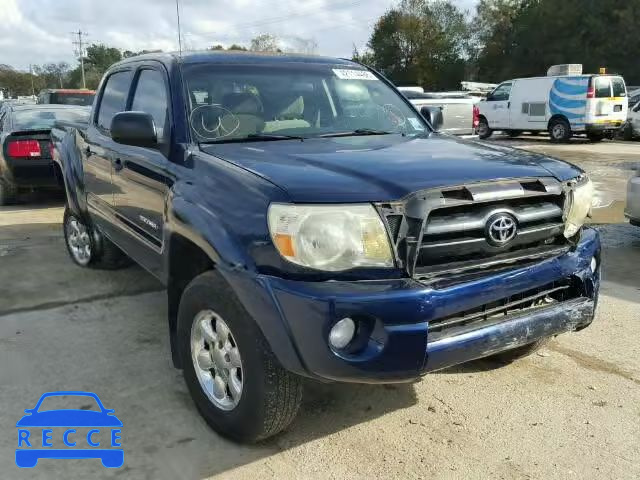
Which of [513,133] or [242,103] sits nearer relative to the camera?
[242,103]

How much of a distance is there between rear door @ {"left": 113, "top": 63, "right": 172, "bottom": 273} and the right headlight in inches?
79.0

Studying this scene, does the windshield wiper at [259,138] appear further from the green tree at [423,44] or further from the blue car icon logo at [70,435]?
the green tree at [423,44]

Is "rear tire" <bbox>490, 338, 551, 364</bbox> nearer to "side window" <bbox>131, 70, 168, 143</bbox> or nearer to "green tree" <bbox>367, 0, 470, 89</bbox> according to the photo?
"side window" <bbox>131, 70, 168, 143</bbox>

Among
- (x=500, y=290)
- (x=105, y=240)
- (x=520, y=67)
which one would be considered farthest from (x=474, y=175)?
(x=520, y=67)

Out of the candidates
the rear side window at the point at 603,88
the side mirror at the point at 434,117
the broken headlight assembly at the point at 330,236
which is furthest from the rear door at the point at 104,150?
the rear side window at the point at 603,88

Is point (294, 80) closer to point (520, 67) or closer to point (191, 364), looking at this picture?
point (191, 364)

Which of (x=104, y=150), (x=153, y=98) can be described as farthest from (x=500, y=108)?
(x=153, y=98)

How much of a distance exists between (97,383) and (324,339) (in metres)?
1.75

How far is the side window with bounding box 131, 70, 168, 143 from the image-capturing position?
3562 mm

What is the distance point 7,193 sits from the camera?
940 centimetres

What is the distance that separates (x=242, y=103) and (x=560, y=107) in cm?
1796

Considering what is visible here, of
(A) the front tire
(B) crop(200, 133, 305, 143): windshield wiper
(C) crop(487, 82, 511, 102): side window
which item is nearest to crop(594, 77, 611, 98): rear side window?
(C) crop(487, 82, 511, 102): side window

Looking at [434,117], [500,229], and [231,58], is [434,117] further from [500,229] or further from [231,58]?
[500,229]

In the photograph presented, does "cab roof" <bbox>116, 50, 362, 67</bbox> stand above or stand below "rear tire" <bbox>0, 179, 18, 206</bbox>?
above
